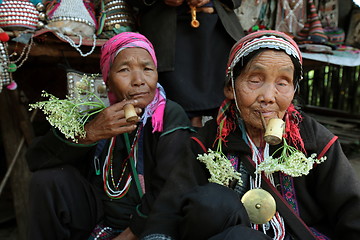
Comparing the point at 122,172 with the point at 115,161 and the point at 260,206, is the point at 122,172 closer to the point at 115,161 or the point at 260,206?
the point at 115,161

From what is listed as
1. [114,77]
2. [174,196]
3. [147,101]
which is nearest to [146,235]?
[174,196]

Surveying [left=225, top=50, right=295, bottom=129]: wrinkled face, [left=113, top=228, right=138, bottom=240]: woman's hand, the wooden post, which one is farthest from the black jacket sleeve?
the wooden post

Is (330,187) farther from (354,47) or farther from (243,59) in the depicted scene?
(354,47)

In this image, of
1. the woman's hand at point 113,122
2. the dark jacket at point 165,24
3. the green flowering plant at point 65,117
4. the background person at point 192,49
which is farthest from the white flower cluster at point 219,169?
the dark jacket at point 165,24

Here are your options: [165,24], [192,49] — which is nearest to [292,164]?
[192,49]

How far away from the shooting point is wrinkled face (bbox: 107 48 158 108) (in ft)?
7.06

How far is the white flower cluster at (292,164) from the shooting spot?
165cm

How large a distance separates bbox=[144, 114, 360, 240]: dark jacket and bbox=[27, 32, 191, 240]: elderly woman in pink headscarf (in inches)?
7.5

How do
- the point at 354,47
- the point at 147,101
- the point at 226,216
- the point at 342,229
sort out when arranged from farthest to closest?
1. the point at 354,47
2. the point at 147,101
3. the point at 342,229
4. the point at 226,216

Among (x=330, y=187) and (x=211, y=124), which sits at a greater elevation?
(x=211, y=124)

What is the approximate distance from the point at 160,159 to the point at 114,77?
57 centimetres

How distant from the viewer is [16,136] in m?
3.56

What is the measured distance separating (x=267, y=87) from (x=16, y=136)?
2725 millimetres

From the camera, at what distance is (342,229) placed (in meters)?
1.67
